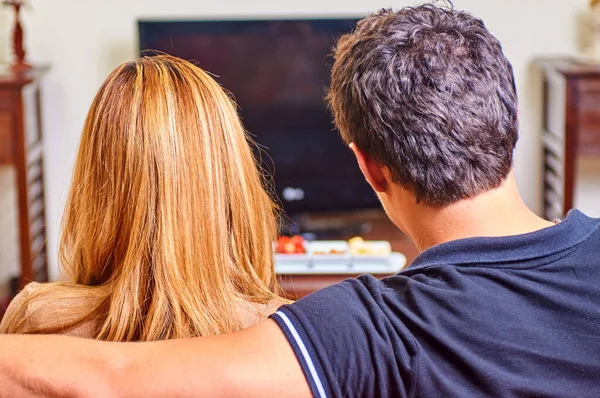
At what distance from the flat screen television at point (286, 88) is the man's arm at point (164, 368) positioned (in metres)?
2.63

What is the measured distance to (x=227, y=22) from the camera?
3.64m

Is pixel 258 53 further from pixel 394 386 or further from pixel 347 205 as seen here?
pixel 394 386

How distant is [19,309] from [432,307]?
568 millimetres

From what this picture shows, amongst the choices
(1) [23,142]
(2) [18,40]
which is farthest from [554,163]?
(2) [18,40]

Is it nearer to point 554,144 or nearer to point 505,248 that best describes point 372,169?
point 505,248

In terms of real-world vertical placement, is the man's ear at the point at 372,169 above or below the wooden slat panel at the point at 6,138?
above

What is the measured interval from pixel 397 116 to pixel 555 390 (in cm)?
36

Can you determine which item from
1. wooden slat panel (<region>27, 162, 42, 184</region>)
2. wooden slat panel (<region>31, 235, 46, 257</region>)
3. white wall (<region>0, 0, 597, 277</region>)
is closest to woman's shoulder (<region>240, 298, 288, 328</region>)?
wooden slat panel (<region>27, 162, 42, 184</region>)

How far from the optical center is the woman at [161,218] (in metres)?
1.16

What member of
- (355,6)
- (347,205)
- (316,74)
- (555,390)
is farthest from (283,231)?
(555,390)

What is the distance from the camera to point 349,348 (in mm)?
911

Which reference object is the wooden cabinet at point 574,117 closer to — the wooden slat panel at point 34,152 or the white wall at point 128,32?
the white wall at point 128,32

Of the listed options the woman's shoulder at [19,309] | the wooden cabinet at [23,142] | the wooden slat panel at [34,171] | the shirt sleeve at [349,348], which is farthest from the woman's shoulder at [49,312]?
the wooden slat panel at [34,171]

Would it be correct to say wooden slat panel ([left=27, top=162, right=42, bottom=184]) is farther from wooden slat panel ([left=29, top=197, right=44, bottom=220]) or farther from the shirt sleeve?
the shirt sleeve
